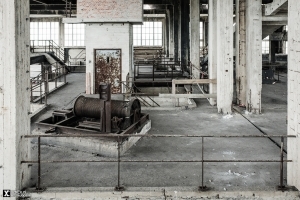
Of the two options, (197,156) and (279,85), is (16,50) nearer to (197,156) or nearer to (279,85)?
(197,156)

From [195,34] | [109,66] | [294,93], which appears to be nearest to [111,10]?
[109,66]

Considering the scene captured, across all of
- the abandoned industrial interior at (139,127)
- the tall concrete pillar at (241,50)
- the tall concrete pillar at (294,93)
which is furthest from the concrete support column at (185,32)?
the tall concrete pillar at (294,93)

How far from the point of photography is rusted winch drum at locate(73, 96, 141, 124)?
8672mm

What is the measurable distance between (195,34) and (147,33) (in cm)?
1789

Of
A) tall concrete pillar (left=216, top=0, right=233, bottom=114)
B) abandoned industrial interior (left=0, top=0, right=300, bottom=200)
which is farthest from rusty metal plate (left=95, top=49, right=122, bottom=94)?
tall concrete pillar (left=216, top=0, right=233, bottom=114)

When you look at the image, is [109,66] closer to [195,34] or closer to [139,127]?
[195,34]

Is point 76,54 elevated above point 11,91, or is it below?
above

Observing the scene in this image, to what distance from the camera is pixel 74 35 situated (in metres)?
36.1

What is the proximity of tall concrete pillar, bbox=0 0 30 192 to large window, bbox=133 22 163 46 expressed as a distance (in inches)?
1301

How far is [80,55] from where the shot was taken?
35656 millimetres

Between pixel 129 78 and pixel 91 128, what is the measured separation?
860cm

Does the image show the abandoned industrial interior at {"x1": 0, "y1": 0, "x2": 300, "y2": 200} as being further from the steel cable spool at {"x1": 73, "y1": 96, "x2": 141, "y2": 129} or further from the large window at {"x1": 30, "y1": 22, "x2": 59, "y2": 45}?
the large window at {"x1": 30, "y1": 22, "x2": 59, "y2": 45}

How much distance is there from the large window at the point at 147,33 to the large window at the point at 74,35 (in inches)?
239

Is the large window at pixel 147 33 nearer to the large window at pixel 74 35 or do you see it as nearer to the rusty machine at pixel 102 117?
the large window at pixel 74 35
